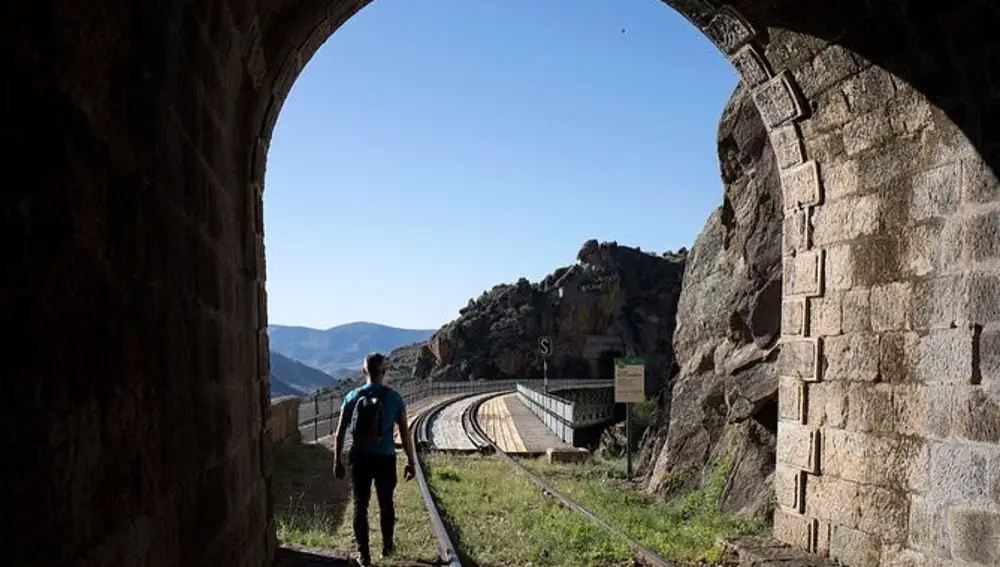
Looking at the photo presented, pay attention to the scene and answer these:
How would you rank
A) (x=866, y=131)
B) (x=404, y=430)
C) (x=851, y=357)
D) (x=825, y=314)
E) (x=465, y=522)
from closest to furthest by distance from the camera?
1. (x=866, y=131)
2. (x=851, y=357)
3. (x=825, y=314)
4. (x=404, y=430)
5. (x=465, y=522)

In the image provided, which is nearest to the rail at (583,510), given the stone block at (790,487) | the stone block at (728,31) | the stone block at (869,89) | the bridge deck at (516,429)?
the bridge deck at (516,429)

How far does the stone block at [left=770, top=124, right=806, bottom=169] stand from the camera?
6.80m

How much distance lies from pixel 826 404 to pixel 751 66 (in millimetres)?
2925

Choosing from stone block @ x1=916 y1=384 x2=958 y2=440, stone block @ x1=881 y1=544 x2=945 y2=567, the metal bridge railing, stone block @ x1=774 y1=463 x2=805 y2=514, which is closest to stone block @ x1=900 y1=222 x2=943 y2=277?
stone block @ x1=916 y1=384 x2=958 y2=440

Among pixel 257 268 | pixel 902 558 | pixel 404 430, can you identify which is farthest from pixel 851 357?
pixel 257 268

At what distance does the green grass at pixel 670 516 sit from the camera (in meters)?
7.95

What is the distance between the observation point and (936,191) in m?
5.49

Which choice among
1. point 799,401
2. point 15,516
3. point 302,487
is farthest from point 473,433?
point 15,516

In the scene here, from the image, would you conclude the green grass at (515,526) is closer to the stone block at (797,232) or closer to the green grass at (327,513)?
the green grass at (327,513)

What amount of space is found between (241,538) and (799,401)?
15.6 ft

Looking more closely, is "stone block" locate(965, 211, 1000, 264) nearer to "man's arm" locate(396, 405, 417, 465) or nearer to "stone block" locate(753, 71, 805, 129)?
"stone block" locate(753, 71, 805, 129)

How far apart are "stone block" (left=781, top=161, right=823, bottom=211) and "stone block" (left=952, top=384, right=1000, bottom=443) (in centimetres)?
211

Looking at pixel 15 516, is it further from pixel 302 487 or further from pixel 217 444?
pixel 302 487

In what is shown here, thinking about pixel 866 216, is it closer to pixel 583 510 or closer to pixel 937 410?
pixel 937 410
